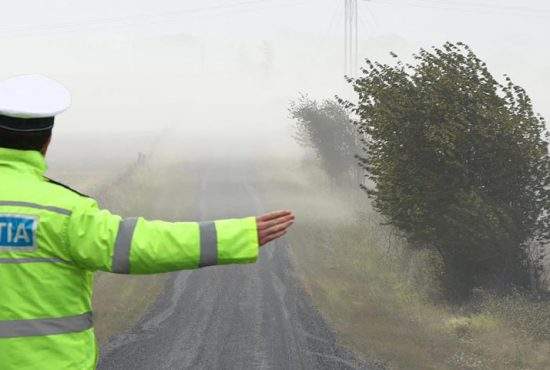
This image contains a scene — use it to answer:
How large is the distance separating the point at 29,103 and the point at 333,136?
26.6m

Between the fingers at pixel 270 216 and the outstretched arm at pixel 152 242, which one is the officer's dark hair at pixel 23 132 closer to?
the outstretched arm at pixel 152 242

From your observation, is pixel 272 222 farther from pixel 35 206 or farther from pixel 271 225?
pixel 35 206

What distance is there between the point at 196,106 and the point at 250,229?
11833 cm

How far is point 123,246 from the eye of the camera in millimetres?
2129

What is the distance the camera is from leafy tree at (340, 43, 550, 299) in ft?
37.1

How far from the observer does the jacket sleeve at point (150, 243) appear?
6.95 ft

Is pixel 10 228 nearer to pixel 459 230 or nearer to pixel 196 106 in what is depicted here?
pixel 459 230

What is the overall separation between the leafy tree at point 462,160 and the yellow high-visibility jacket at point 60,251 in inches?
368

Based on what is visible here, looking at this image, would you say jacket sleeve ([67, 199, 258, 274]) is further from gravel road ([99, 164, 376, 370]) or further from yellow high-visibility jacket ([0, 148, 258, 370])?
gravel road ([99, 164, 376, 370])

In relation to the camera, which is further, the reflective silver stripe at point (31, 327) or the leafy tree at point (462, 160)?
the leafy tree at point (462, 160)

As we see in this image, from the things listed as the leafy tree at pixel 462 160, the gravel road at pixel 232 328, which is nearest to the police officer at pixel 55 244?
the gravel road at pixel 232 328

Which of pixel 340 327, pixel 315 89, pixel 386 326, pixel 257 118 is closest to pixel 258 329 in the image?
pixel 340 327

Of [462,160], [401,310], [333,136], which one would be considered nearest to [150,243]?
[462,160]

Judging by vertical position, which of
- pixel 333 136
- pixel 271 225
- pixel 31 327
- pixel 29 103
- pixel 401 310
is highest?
pixel 333 136
